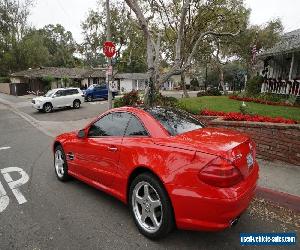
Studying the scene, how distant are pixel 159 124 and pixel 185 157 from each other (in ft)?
2.71

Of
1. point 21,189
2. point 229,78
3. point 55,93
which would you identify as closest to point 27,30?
point 55,93

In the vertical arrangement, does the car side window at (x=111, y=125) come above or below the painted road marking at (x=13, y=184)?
above

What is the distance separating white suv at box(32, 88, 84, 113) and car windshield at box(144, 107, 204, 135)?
58.8 feet

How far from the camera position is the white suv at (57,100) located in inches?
824

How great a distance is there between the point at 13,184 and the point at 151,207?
3.39 metres

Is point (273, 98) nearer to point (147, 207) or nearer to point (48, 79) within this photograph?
point (147, 207)

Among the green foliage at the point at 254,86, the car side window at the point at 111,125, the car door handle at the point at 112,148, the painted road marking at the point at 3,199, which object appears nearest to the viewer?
the car door handle at the point at 112,148

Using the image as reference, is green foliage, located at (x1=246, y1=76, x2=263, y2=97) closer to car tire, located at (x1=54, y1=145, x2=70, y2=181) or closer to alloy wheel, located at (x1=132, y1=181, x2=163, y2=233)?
car tire, located at (x1=54, y1=145, x2=70, y2=181)

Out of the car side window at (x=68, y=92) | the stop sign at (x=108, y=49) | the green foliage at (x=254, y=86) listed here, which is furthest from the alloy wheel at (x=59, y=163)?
the car side window at (x=68, y=92)

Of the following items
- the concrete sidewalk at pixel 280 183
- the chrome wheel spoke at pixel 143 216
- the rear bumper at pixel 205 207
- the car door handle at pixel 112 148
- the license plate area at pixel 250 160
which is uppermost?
the license plate area at pixel 250 160

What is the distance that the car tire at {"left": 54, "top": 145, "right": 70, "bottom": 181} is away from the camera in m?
5.79

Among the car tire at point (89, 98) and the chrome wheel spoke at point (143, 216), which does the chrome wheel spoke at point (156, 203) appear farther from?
the car tire at point (89, 98)

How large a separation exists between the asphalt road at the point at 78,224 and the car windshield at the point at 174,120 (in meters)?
1.37

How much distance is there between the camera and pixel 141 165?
3.74m
